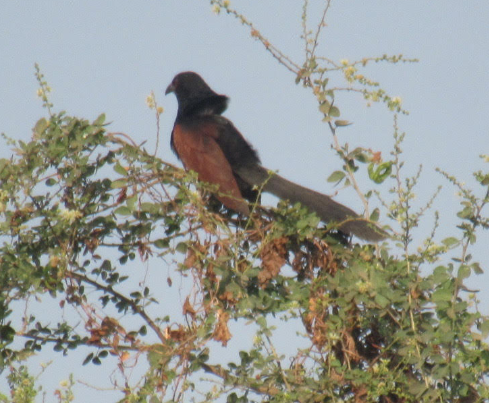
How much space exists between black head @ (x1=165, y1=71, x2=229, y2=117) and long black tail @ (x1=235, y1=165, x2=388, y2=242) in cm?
88

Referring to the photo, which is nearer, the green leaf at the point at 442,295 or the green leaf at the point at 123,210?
the green leaf at the point at 442,295

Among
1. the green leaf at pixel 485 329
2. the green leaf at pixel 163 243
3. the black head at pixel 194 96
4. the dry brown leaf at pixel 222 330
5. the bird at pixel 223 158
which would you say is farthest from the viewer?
the black head at pixel 194 96

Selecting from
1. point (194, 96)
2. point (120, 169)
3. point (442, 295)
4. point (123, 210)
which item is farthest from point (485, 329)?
point (194, 96)

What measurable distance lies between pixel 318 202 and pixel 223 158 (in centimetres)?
107

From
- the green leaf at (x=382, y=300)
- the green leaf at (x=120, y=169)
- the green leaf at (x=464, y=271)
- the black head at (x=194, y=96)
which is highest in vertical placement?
the black head at (x=194, y=96)

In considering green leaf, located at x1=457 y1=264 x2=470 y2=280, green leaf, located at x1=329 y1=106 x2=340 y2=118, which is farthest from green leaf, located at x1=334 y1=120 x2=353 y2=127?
green leaf, located at x1=457 y1=264 x2=470 y2=280

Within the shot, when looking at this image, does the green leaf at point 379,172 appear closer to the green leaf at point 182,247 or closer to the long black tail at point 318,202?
the long black tail at point 318,202

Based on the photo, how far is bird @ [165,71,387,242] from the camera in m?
3.96

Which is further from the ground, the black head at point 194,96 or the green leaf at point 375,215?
the black head at point 194,96

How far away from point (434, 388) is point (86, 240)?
138 centimetres

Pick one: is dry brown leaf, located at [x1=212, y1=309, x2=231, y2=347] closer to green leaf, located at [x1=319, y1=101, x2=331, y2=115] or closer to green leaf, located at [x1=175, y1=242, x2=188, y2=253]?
green leaf, located at [x1=175, y1=242, x2=188, y2=253]

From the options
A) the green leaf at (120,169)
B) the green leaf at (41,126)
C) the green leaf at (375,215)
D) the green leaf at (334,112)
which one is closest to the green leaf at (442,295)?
the green leaf at (375,215)

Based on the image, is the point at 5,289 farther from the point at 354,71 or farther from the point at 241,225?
the point at 354,71

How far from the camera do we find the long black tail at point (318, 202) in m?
3.20
